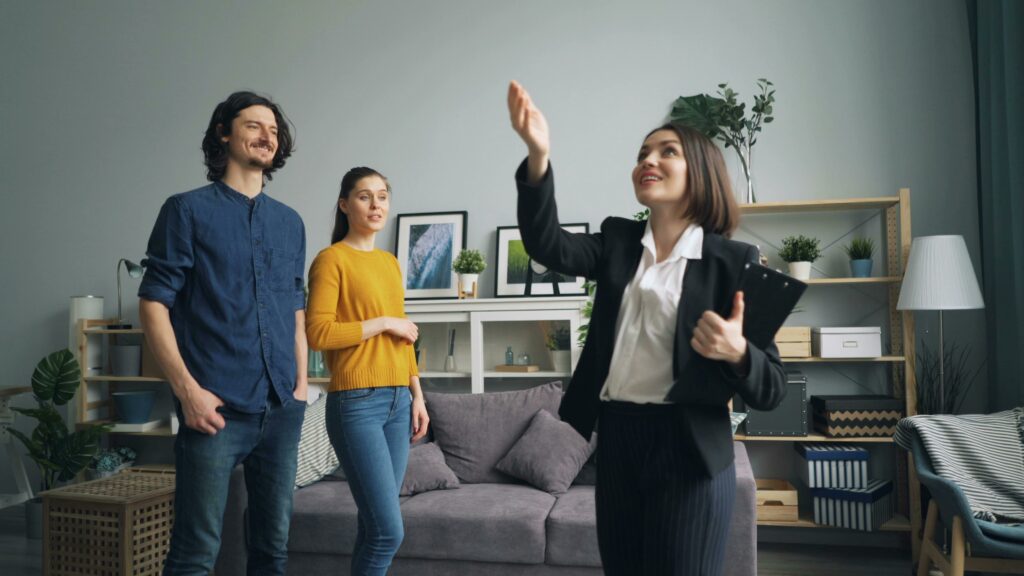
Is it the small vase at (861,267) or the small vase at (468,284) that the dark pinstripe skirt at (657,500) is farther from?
the small vase at (468,284)

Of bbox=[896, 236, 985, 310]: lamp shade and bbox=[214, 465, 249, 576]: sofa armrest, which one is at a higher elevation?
bbox=[896, 236, 985, 310]: lamp shade

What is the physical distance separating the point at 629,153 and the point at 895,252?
149 centimetres

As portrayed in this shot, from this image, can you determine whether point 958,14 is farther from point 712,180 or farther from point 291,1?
point 291,1

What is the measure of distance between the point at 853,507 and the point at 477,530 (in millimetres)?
1868

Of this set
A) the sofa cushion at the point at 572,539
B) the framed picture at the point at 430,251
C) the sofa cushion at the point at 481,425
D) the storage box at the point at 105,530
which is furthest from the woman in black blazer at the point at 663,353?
the framed picture at the point at 430,251

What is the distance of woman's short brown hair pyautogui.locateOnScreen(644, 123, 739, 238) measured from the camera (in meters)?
1.29

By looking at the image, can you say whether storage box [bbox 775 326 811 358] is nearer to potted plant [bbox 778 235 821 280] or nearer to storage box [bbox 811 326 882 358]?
storage box [bbox 811 326 882 358]

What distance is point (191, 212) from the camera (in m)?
1.81

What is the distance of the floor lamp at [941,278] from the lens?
129 inches

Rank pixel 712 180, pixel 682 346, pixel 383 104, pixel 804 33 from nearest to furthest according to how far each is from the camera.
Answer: pixel 682 346, pixel 712 180, pixel 804 33, pixel 383 104

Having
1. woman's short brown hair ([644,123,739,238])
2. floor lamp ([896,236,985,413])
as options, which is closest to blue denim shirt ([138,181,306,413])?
woman's short brown hair ([644,123,739,238])

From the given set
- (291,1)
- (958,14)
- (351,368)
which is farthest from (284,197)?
(958,14)

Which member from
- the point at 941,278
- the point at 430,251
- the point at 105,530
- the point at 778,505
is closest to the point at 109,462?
the point at 105,530

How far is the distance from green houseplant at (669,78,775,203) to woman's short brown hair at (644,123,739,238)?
8.92ft
